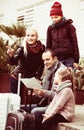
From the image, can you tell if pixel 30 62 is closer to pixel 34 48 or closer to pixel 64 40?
pixel 34 48

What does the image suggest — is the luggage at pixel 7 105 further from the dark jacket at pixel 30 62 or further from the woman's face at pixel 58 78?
the dark jacket at pixel 30 62

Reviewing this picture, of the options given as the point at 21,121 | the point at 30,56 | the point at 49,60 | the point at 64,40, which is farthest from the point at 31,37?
the point at 21,121

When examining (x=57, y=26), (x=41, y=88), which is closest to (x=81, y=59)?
(x=57, y=26)

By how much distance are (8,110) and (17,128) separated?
0.39 metres

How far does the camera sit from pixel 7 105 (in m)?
5.09

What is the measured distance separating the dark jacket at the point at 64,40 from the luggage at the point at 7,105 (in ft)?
3.67

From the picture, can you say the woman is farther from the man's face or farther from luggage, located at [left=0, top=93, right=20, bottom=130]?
luggage, located at [left=0, top=93, right=20, bottom=130]

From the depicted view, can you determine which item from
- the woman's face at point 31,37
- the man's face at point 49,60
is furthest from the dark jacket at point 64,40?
the man's face at point 49,60

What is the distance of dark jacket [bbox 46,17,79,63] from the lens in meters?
5.81

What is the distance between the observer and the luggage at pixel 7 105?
503cm

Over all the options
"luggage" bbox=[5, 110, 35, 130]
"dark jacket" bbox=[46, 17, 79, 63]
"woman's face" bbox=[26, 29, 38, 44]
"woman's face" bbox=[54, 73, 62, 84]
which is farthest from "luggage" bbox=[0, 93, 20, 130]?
"dark jacket" bbox=[46, 17, 79, 63]

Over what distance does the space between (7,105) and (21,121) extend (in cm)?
41

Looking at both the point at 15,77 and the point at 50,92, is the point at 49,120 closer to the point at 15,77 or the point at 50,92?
the point at 50,92

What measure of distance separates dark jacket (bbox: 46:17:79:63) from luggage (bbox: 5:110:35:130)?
1.33 metres
